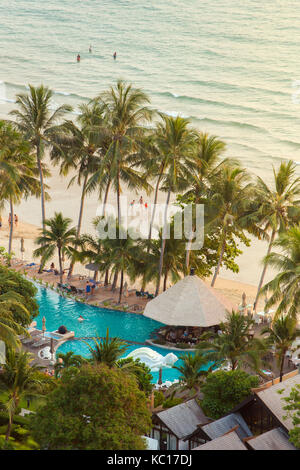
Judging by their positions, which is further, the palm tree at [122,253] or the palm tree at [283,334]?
the palm tree at [122,253]

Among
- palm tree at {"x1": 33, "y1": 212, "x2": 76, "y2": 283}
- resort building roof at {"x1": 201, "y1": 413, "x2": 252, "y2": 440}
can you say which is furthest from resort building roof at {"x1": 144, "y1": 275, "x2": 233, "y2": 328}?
resort building roof at {"x1": 201, "y1": 413, "x2": 252, "y2": 440}

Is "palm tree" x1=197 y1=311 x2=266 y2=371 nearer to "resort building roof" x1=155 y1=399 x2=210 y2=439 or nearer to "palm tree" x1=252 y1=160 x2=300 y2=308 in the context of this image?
"resort building roof" x1=155 y1=399 x2=210 y2=439

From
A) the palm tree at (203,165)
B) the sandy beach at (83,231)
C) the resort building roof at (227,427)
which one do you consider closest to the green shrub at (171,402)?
the resort building roof at (227,427)

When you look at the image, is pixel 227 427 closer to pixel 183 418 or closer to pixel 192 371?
pixel 183 418

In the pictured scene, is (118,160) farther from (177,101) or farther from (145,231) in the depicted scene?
(177,101)

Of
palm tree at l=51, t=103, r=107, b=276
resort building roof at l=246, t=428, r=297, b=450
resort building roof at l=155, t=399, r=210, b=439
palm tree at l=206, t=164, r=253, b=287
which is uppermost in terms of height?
palm tree at l=51, t=103, r=107, b=276

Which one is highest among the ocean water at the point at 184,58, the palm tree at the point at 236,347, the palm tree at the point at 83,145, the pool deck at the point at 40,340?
the ocean water at the point at 184,58

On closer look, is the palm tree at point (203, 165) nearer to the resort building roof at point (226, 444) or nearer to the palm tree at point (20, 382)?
the palm tree at point (20, 382)
